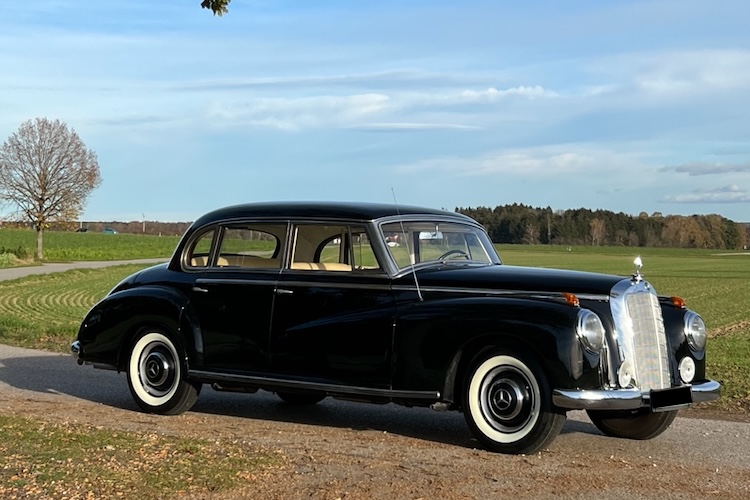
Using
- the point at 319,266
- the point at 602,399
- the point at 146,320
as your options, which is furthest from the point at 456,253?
the point at 146,320

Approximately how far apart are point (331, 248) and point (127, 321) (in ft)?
6.77

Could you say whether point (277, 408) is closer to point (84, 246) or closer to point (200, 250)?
point (200, 250)

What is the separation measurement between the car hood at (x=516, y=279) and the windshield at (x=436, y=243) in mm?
200

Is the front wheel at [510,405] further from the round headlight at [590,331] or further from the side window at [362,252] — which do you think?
the side window at [362,252]

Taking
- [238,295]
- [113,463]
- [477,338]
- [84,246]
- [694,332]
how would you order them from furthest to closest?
[84,246], [238,295], [694,332], [477,338], [113,463]

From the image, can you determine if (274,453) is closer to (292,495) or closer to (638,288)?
(292,495)

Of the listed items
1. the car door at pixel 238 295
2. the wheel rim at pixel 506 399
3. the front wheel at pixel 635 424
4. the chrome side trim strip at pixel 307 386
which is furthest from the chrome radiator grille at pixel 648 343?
the car door at pixel 238 295

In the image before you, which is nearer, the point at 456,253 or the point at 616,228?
the point at 456,253

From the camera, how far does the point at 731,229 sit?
14250 centimetres

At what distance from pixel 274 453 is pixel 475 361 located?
1568 mm

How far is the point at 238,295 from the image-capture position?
814cm

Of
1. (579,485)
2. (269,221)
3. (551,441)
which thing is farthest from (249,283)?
(579,485)

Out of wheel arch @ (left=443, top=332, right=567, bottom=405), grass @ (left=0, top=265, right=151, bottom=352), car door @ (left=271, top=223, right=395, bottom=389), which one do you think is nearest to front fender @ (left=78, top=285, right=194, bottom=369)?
car door @ (left=271, top=223, right=395, bottom=389)

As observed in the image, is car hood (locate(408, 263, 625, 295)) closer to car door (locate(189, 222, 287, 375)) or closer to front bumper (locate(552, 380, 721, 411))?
front bumper (locate(552, 380, 721, 411))
